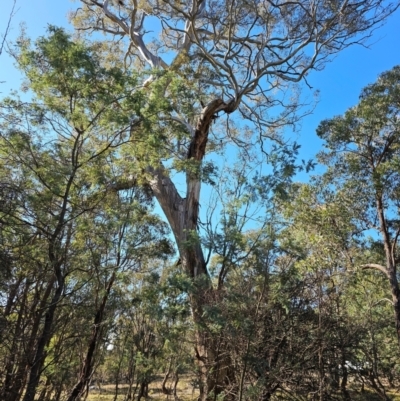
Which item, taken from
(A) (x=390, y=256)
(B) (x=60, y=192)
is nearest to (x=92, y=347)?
(B) (x=60, y=192)

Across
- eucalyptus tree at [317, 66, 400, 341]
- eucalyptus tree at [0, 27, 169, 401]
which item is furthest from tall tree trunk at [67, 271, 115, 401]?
eucalyptus tree at [317, 66, 400, 341]

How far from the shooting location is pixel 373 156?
714 centimetres

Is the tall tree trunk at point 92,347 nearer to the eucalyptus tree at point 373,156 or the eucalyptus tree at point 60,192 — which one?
the eucalyptus tree at point 60,192

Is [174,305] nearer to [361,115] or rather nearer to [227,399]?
[227,399]

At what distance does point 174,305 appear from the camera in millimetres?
5289

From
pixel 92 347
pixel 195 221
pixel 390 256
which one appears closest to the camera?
pixel 92 347

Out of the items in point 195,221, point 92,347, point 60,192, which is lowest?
point 92,347

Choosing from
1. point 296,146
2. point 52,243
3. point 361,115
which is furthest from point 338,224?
point 52,243

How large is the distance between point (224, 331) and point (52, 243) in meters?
2.13

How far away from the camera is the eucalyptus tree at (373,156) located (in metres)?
6.77

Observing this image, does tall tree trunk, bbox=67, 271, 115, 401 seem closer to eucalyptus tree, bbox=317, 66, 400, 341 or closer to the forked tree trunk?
the forked tree trunk

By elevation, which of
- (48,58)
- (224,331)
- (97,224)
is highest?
(48,58)

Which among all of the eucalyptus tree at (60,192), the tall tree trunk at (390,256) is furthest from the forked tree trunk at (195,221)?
the tall tree trunk at (390,256)

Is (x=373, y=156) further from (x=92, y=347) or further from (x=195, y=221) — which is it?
(x=92, y=347)
